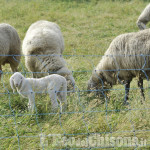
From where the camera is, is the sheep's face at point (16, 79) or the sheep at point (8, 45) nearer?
the sheep's face at point (16, 79)

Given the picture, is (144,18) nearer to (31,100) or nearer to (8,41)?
(8,41)

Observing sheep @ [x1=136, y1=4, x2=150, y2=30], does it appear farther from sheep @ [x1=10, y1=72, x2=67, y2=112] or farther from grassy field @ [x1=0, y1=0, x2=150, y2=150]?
Answer: sheep @ [x1=10, y1=72, x2=67, y2=112]

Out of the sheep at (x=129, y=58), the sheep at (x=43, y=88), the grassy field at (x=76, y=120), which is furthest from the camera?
the sheep at (x=129, y=58)

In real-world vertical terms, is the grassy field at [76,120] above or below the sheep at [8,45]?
below

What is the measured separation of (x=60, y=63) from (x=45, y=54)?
0.40 metres

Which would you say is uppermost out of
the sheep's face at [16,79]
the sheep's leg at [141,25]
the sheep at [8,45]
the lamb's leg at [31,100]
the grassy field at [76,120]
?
the sheep's leg at [141,25]

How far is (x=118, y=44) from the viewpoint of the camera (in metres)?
4.71

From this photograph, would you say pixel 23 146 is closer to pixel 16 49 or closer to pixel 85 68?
pixel 16 49

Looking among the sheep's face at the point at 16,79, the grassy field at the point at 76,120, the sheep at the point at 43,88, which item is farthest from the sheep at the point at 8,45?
the sheep's face at the point at 16,79

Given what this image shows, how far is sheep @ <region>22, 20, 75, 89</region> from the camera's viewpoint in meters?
4.76

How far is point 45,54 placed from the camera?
198 inches

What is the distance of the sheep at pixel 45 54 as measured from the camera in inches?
187

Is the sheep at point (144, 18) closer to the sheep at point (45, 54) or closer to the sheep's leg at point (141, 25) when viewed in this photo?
the sheep's leg at point (141, 25)

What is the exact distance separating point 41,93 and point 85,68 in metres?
2.51
